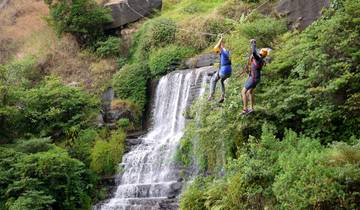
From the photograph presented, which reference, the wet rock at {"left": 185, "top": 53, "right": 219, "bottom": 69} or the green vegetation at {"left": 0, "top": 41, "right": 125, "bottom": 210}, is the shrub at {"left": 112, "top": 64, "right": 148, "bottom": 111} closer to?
the green vegetation at {"left": 0, "top": 41, "right": 125, "bottom": 210}

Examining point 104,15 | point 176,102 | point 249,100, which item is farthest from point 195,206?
point 104,15

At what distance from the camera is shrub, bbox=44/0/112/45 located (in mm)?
24188

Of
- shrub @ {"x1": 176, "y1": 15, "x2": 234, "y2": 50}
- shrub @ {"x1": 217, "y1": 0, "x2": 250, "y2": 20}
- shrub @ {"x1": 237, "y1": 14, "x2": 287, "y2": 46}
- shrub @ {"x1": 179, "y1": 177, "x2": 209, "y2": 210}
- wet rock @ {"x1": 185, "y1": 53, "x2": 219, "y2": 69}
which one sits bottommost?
shrub @ {"x1": 179, "y1": 177, "x2": 209, "y2": 210}

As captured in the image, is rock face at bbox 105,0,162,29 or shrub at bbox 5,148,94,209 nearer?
shrub at bbox 5,148,94,209

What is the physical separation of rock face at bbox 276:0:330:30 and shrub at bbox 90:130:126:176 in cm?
712

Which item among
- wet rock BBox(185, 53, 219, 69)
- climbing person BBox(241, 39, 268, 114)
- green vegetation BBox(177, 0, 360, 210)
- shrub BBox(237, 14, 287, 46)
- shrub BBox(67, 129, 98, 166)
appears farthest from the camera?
wet rock BBox(185, 53, 219, 69)

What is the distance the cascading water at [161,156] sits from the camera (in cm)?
1525

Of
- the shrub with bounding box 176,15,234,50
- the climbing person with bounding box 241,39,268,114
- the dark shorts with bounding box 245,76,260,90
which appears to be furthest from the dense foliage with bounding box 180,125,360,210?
the shrub with bounding box 176,15,234,50

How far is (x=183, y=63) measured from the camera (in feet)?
68.3

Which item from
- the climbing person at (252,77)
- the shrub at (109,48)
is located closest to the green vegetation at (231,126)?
the climbing person at (252,77)

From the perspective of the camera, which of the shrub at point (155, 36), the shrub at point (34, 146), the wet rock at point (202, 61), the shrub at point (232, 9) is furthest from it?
the shrub at point (155, 36)

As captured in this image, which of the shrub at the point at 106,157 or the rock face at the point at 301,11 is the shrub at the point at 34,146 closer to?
the shrub at the point at 106,157

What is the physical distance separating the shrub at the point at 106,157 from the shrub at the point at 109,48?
6.81 m

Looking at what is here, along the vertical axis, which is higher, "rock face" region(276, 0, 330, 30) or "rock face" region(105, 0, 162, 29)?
"rock face" region(105, 0, 162, 29)
